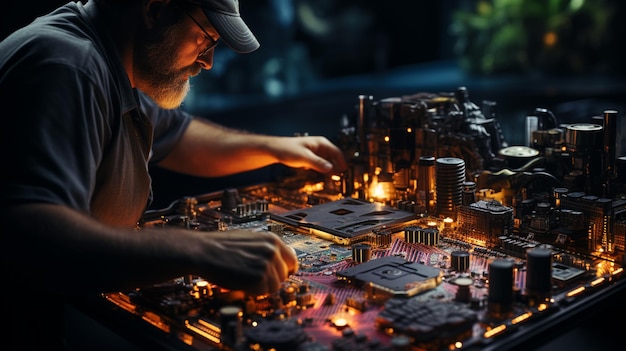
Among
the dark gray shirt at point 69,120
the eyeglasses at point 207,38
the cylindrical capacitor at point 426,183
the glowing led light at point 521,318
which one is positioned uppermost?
the eyeglasses at point 207,38

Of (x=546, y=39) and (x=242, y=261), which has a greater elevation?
(x=546, y=39)

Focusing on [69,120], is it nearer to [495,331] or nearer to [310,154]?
[495,331]

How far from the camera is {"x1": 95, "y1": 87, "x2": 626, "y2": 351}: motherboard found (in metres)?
2.07

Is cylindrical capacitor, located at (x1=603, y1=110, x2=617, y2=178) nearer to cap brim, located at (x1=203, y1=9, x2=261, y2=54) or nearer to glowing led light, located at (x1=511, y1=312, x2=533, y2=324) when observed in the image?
glowing led light, located at (x1=511, y1=312, x2=533, y2=324)

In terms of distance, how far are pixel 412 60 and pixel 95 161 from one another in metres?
6.82

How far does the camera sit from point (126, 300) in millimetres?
2383

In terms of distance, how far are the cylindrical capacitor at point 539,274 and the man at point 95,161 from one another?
718mm

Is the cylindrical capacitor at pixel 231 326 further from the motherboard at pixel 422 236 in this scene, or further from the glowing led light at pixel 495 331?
the glowing led light at pixel 495 331

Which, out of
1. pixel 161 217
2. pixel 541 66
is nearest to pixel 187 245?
pixel 161 217

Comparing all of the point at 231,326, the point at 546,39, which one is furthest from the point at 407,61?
the point at 231,326

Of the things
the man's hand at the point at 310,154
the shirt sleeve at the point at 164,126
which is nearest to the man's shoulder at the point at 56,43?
the shirt sleeve at the point at 164,126

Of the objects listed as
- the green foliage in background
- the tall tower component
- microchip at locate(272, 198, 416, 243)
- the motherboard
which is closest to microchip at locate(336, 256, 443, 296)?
the motherboard

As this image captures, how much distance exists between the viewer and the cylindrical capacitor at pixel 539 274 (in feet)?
7.40

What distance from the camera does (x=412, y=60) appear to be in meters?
8.71
